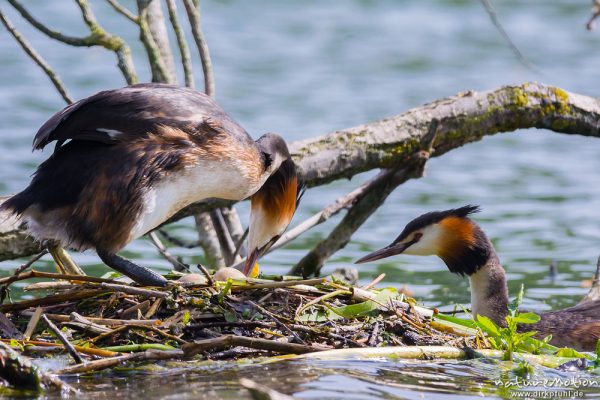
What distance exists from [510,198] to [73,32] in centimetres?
778

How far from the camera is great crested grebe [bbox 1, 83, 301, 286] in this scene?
20.2 ft

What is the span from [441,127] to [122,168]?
2.90 meters

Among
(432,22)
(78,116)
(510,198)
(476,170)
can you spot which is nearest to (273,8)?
(432,22)

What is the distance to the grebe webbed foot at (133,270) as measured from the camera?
6.30m

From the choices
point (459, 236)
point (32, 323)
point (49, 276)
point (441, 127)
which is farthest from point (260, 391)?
point (441, 127)

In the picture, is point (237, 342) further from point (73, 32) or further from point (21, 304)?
point (73, 32)

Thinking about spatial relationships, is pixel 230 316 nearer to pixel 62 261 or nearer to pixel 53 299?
pixel 53 299

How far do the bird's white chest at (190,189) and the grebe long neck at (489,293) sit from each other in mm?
1562

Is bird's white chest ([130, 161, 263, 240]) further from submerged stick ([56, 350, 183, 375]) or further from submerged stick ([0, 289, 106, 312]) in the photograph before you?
submerged stick ([56, 350, 183, 375])

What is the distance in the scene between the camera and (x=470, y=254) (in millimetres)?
7297

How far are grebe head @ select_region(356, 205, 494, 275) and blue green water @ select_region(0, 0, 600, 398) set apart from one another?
1.37 m

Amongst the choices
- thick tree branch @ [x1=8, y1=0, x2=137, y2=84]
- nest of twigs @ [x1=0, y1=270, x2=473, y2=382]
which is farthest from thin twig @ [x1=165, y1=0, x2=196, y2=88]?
nest of twigs @ [x1=0, y1=270, x2=473, y2=382]

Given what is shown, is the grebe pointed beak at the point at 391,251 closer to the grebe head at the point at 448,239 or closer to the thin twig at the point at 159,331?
the grebe head at the point at 448,239

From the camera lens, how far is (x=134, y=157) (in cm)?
618
